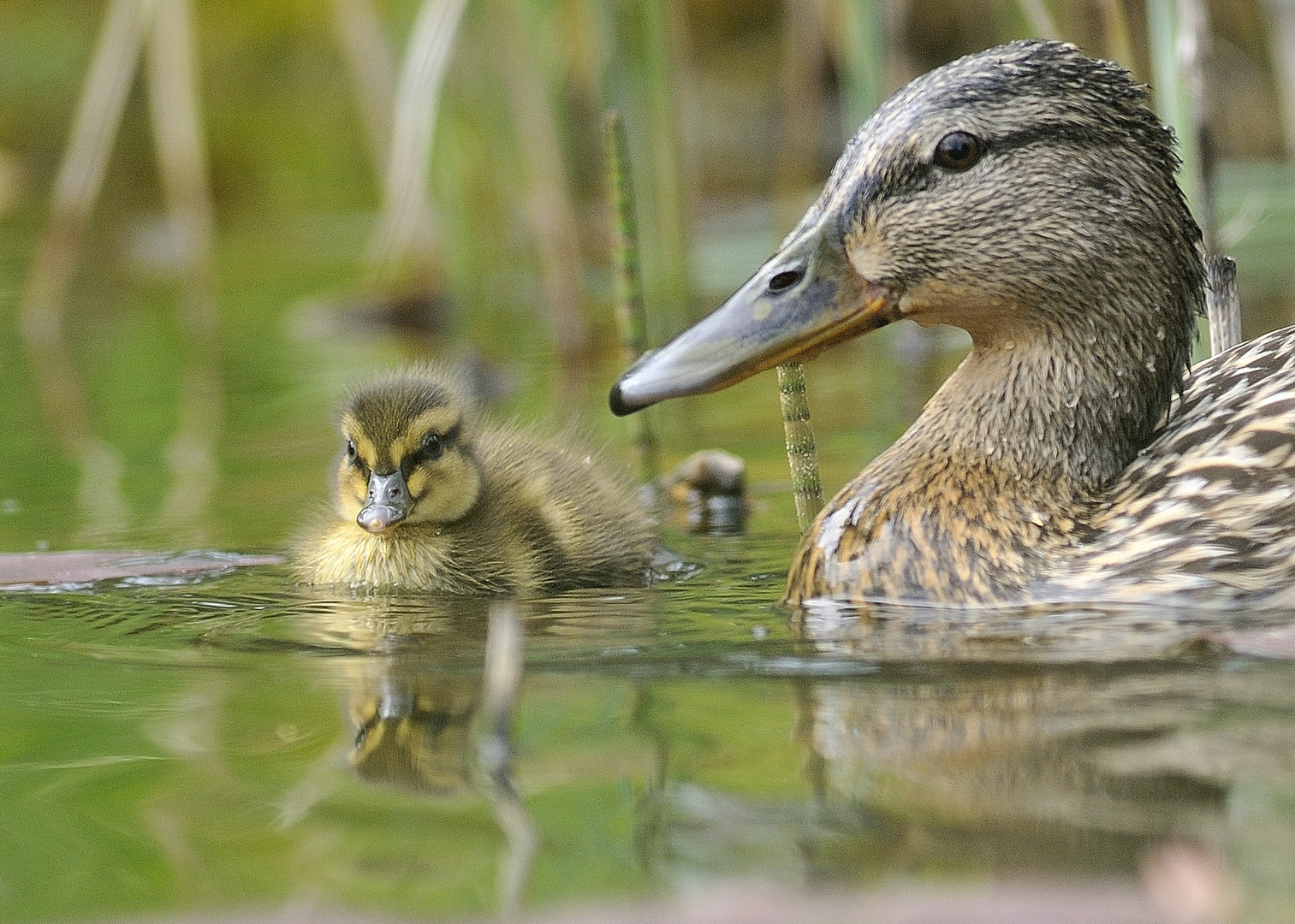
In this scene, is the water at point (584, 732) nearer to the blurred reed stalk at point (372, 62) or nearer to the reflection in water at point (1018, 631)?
the reflection in water at point (1018, 631)

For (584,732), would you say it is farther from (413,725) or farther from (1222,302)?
(1222,302)

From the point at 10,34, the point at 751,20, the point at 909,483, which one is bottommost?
the point at 909,483

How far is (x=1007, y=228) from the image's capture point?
3604 millimetres

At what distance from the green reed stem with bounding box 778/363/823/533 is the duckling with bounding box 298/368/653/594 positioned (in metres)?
0.39

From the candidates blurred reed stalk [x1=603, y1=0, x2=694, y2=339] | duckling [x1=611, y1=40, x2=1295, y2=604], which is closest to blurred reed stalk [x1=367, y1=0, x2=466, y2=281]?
blurred reed stalk [x1=603, y1=0, x2=694, y2=339]

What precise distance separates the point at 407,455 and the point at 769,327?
0.88 metres

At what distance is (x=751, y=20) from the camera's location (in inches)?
496

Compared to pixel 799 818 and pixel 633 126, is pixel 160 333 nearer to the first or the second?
pixel 633 126

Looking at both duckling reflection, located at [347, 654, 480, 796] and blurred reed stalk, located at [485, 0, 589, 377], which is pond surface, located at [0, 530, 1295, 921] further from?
blurred reed stalk, located at [485, 0, 589, 377]

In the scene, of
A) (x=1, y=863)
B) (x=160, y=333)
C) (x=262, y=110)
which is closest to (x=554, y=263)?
(x=160, y=333)

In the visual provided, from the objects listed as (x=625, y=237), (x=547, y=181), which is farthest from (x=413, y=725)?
(x=547, y=181)

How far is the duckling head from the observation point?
12.8 feet

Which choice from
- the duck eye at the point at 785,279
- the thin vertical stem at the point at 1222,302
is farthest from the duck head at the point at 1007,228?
the thin vertical stem at the point at 1222,302

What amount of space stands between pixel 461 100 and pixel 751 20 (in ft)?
17.3
